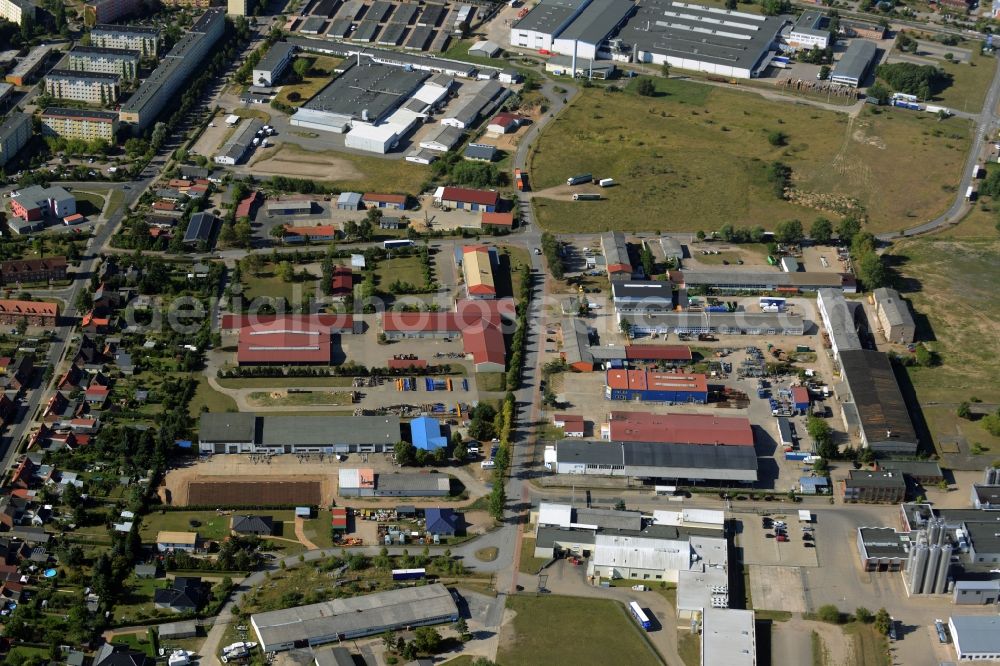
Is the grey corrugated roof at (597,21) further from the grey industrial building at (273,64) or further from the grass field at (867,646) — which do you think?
the grass field at (867,646)

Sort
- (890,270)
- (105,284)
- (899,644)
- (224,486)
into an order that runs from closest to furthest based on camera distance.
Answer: (899,644) → (224,486) → (105,284) → (890,270)

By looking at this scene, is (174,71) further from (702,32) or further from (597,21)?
(702,32)

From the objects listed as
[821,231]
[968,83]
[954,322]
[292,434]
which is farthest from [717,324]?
[968,83]

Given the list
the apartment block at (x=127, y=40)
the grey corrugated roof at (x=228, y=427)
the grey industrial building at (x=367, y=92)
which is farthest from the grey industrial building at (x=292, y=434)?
the apartment block at (x=127, y=40)

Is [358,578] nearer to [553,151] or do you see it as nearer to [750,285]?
[750,285]

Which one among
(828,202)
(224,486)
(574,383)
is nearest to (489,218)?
(574,383)

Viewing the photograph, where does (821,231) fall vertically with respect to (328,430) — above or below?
above
